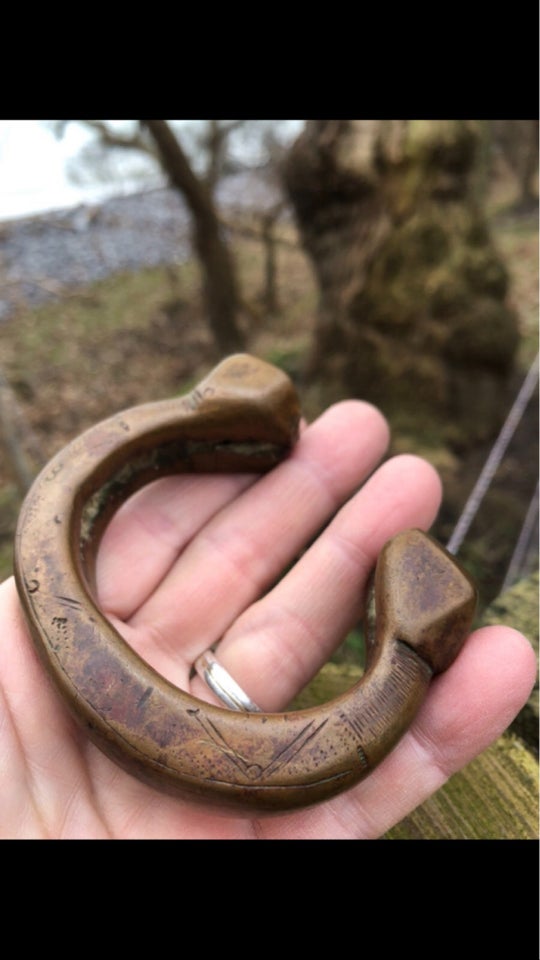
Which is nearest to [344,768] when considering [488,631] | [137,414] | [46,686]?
[488,631]

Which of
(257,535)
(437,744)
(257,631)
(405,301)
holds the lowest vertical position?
(437,744)

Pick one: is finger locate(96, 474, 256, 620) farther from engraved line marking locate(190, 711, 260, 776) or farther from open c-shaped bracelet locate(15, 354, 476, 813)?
engraved line marking locate(190, 711, 260, 776)

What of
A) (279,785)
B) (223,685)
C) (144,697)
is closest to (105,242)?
(223,685)

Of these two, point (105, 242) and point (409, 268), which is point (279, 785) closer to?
point (409, 268)

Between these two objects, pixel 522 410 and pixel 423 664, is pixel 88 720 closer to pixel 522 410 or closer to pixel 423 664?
pixel 423 664

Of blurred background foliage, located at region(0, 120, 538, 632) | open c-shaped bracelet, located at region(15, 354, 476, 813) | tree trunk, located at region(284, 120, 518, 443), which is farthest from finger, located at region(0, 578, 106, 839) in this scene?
tree trunk, located at region(284, 120, 518, 443)

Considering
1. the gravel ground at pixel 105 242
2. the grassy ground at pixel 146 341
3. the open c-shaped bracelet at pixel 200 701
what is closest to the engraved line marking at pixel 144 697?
the open c-shaped bracelet at pixel 200 701

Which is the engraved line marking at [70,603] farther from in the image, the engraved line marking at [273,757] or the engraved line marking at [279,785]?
the engraved line marking at [279,785]
